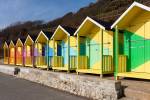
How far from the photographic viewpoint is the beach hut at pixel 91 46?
1738cm

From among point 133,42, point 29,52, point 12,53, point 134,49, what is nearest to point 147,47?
point 134,49

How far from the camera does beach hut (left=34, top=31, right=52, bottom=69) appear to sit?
23.1m

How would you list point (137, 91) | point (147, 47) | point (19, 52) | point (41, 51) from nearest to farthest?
point (137, 91), point (147, 47), point (41, 51), point (19, 52)

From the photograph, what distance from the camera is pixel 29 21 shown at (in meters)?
87.0

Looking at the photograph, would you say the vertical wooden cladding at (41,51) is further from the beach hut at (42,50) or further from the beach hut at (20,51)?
the beach hut at (20,51)

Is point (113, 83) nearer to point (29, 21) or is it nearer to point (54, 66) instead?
point (54, 66)

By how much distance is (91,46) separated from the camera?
19.2 meters

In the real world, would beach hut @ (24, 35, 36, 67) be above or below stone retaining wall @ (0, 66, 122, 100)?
above

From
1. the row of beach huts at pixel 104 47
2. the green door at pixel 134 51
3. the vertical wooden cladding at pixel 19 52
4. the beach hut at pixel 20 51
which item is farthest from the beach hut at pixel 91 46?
the vertical wooden cladding at pixel 19 52

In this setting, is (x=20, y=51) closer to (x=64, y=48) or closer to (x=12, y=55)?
(x=12, y=55)

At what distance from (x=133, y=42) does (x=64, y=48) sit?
8241 mm

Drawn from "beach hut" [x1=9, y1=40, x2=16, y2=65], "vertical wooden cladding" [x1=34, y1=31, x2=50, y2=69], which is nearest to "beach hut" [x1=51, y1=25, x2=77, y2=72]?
"vertical wooden cladding" [x1=34, y1=31, x2=50, y2=69]

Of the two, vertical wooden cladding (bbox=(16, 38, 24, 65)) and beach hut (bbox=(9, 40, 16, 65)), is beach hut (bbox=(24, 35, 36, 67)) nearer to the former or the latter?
vertical wooden cladding (bbox=(16, 38, 24, 65))

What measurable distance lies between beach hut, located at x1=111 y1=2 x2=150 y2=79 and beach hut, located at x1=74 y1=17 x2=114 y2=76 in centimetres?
126
